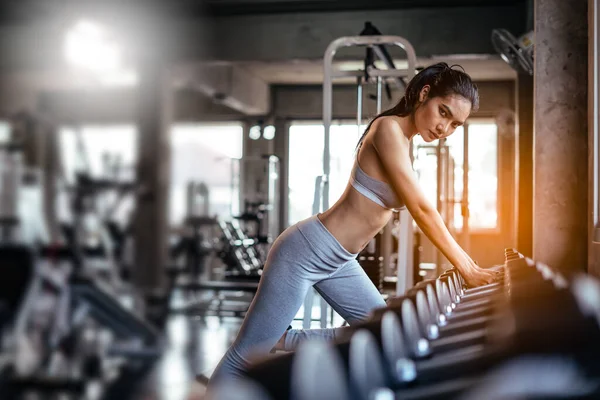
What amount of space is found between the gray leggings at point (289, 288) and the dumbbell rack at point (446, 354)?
1.03m

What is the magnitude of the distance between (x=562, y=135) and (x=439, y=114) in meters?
1.31

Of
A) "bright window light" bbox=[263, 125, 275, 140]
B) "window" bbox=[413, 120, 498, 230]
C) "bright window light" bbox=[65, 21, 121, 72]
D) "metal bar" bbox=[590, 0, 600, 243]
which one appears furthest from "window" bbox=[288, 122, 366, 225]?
"metal bar" bbox=[590, 0, 600, 243]

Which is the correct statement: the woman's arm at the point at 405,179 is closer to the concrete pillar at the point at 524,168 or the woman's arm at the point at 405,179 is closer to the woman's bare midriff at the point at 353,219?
the woman's bare midriff at the point at 353,219

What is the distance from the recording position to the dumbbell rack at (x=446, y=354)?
0.42 meters

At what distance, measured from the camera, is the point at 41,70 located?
27.5 ft

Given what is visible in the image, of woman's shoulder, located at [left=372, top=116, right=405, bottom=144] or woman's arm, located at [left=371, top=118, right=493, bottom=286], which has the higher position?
woman's shoulder, located at [left=372, top=116, right=405, bottom=144]

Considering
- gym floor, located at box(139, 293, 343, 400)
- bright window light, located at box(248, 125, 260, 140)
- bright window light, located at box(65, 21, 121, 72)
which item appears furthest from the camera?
bright window light, located at box(248, 125, 260, 140)

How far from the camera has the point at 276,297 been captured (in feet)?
5.76

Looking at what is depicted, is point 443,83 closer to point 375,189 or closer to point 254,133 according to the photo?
point 375,189

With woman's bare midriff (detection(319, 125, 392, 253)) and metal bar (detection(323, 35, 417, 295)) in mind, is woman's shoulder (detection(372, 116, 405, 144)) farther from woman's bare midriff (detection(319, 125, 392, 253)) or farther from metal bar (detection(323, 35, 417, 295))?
metal bar (detection(323, 35, 417, 295))

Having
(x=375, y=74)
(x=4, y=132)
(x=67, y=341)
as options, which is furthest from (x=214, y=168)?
(x=375, y=74)

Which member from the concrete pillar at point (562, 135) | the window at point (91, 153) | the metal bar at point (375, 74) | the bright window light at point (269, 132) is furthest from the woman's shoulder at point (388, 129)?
the bright window light at point (269, 132)

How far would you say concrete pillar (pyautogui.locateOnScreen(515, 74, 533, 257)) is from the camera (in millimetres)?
5914

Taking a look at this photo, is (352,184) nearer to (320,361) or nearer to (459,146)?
(320,361)
